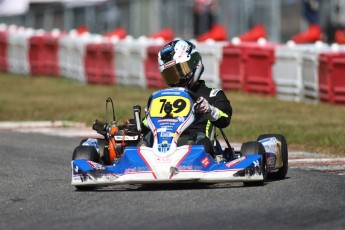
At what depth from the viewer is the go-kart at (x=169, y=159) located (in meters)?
9.60

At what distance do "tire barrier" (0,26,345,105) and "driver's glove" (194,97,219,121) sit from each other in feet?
32.7

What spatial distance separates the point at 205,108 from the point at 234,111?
34.5 ft

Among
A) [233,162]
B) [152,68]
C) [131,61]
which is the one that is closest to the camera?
[233,162]

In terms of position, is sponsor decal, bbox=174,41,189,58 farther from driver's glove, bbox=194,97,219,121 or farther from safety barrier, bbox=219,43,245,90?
safety barrier, bbox=219,43,245,90

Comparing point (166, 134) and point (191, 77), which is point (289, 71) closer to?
point (191, 77)

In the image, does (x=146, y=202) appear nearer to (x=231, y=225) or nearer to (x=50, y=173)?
(x=231, y=225)

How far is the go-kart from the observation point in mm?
9602

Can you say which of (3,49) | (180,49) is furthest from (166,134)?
(3,49)

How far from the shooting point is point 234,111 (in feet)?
67.9

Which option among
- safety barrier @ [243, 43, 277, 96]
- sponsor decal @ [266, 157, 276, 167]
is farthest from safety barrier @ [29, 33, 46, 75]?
sponsor decal @ [266, 157, 276, 167]

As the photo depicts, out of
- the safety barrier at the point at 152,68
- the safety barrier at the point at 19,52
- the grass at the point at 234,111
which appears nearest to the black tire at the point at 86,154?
the grass at the point at 234,111

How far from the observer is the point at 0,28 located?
39.3 meters

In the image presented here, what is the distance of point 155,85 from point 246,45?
10.9ft

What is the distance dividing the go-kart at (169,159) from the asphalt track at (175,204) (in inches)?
4.7
